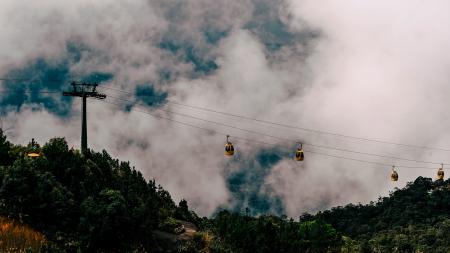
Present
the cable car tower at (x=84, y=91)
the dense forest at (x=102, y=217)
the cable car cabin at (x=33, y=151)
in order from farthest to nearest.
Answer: the cable car tower at (x=84, y=91) < the cable car cabin at (x=33, y=151) < the dense forest at (x=102, y=217)

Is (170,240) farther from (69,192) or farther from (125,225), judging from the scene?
(69,192)

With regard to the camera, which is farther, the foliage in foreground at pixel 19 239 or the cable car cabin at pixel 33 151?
the cable car cabin at pixel 33 151

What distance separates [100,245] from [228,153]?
1711 centimetres

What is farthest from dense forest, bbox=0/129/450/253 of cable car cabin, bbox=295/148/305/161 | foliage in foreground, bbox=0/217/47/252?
cable car cabin, bbox=295/148/305/161

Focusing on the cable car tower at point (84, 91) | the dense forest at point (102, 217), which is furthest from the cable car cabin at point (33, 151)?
the cable car tower at point (84, 91)

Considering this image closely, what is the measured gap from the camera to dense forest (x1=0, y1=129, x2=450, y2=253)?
3262 cm

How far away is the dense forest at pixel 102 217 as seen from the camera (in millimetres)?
32625

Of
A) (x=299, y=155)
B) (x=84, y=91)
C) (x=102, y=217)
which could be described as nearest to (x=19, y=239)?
(x=102, y=217)

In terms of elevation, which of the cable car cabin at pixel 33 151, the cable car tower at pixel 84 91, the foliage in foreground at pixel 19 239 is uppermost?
the cable car tower at pixel 84 91

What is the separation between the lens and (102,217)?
33625 mm

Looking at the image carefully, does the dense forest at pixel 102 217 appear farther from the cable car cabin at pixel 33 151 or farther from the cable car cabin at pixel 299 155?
the cable car cabin at pixel 299 155

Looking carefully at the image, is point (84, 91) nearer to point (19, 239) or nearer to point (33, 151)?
point (33, 151)

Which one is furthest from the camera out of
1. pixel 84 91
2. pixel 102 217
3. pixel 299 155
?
pixel 84 91

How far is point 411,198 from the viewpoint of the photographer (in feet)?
606
